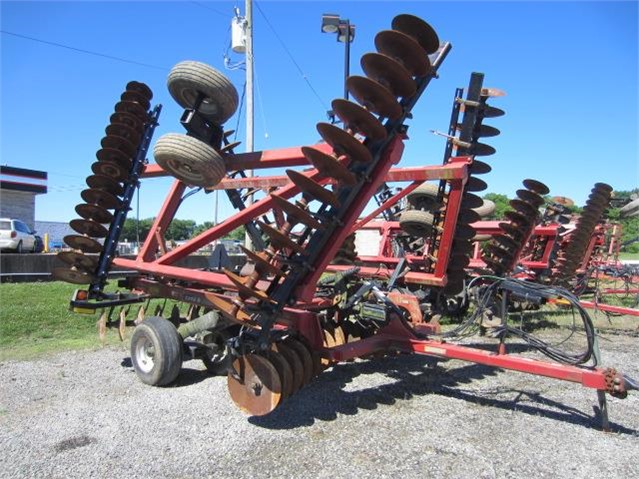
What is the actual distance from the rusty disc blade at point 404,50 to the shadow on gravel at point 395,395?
9.45 feet

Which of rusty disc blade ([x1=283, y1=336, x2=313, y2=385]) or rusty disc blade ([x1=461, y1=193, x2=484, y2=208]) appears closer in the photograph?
rusty disc blade ([x1=283, y1=336, x2=313, y2=385])

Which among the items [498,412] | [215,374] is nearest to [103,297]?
[215,374]

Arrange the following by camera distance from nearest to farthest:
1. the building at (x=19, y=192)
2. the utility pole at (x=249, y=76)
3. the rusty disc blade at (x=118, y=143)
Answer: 1. the rusty disc blade at (x=118, y=143)
2. the utility pole at (x=249, y=76)
3. the building at (x=19, y=192)

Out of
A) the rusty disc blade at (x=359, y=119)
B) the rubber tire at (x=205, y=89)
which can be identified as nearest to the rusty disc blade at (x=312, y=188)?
the rusty disc blade at (x=359, y=119)

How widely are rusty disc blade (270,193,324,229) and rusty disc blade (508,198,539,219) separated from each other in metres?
4.77

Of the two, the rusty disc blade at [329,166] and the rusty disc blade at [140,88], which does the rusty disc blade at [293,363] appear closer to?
the rusty disc blade at [329,166]

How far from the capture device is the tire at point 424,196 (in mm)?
7152

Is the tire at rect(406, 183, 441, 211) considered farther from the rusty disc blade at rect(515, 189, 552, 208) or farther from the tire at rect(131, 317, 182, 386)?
the tire at rect(131, 317, 182, 386)

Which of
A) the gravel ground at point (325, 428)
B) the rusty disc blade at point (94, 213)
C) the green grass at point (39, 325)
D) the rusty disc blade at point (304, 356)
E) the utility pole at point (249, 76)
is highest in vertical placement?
the utility pole at point (249, 76)

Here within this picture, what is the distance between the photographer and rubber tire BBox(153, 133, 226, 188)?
13.6 feet

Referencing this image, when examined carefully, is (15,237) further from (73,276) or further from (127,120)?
(127,120)

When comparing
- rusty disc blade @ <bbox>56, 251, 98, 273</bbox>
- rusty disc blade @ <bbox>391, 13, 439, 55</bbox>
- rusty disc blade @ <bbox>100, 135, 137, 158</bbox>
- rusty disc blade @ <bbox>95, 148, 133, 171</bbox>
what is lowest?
rusty disc blade @ <bbox>56, 251, 98, 273</bbox>

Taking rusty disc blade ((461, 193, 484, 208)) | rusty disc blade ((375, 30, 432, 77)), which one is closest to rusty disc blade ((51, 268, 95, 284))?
rusty disc blade ((375, 30, 432, 77))

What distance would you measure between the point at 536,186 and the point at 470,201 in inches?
80.6
